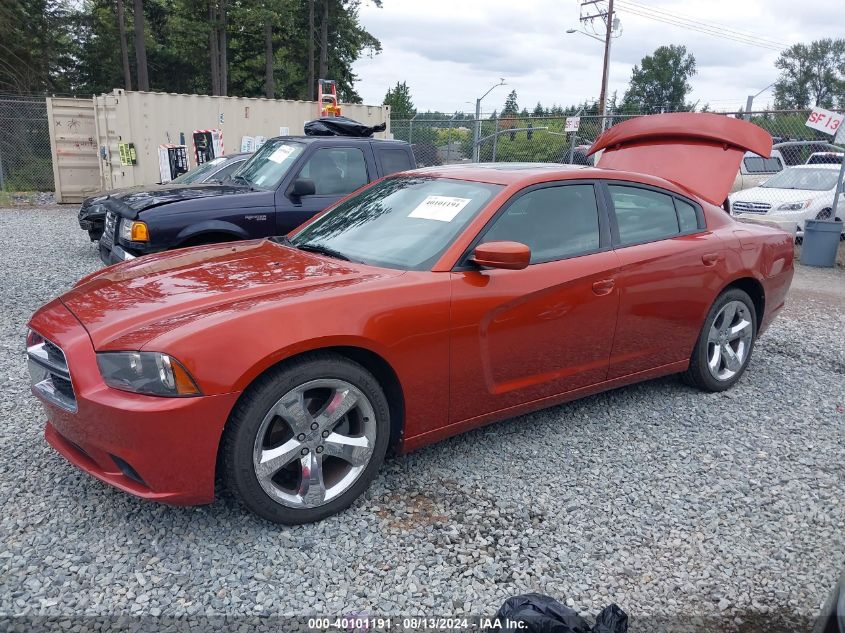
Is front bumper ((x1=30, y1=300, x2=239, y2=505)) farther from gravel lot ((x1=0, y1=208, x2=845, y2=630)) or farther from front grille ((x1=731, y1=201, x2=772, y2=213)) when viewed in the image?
front grille ((x1=731, y1=201, x2=772, y2=213))

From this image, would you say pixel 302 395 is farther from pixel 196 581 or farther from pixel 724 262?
pixel 724 262

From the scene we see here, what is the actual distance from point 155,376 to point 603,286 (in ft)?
7.92

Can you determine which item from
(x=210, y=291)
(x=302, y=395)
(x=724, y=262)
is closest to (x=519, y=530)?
(x=302, y=395)

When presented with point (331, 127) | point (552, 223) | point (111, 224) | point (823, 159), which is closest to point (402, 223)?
point (552, 223)

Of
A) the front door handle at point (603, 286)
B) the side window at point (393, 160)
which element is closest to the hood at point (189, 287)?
the front door handle at point (603, 286)

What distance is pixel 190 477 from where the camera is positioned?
8.62 feet

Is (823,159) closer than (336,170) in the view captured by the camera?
No

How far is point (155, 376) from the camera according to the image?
8.34 feet

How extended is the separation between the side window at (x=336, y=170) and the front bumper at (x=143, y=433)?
445 centimetres

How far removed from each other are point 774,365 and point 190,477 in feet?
15.5

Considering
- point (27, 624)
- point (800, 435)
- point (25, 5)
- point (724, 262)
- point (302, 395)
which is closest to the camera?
point (27, 624)

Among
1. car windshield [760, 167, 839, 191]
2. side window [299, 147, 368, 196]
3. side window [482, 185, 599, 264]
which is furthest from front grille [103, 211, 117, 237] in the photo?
car windshield [760, 167, 839, 191]

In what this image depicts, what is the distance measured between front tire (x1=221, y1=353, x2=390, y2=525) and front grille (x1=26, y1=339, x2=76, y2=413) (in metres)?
0.70

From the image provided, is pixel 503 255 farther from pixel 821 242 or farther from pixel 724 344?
pixel 821 242
